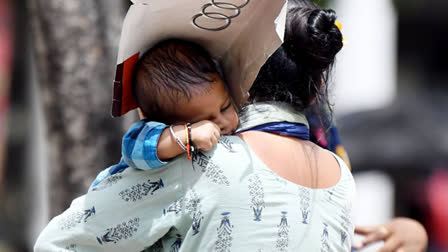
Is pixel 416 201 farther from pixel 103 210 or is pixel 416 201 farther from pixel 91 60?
pixel 103 210

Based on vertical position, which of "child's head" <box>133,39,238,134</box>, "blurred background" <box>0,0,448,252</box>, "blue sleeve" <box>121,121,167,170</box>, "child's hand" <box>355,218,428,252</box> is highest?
"child's head" <box>133,39,238,134</box>

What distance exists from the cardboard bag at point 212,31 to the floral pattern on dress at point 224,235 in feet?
1.15

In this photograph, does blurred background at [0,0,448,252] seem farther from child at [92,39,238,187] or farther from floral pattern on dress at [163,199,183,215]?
floral pattern on dress at [163,199,183,215]

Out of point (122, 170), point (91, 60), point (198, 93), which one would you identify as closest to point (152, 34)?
point (198, 93)

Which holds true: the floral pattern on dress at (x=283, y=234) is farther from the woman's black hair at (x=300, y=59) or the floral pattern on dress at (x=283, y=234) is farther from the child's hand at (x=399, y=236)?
the child's hand at (x=399, y=236)

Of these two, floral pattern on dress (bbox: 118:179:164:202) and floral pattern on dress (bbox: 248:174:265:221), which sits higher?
floral pattern on dress (bbox: 118:179:164:202)

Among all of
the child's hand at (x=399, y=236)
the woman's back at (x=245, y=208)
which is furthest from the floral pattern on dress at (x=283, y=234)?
the child's hand at (x=399, y=236)

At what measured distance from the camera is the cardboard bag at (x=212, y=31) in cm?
169

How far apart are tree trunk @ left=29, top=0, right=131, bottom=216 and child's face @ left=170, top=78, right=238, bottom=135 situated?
1.40 metres

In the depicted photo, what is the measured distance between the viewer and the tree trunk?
3029mm

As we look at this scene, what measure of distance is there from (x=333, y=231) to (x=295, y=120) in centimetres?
31

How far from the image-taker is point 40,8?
3053 mm

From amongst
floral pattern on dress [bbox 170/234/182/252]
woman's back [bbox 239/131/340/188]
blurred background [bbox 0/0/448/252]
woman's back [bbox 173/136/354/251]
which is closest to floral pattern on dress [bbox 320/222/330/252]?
woman's back [bbox 173/136/354/251]

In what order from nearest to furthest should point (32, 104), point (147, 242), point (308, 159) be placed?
point (147, 242), point (308, 159), point (32, 104)
